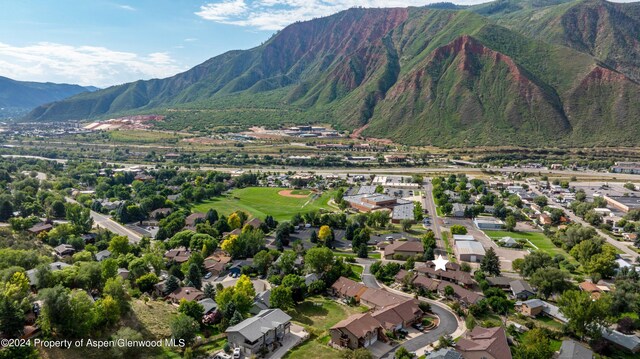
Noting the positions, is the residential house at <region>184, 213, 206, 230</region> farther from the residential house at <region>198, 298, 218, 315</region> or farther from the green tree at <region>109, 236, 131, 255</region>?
the residential house at <region>198, 298, 218, 315</region>

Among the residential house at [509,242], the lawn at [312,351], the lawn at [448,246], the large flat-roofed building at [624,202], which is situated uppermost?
the large flat-roofed building at [624,202]

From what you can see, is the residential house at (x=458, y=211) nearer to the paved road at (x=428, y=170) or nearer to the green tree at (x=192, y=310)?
the paved road at (x=428, y=170)

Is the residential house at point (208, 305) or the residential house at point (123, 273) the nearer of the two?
the residential house at point (208, 305)

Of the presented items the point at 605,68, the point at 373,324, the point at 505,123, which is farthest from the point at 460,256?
the point at 605,68

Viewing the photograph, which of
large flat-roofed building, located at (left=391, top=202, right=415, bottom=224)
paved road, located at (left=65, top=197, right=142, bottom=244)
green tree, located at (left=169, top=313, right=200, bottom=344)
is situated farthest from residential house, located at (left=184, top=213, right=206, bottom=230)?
green tree, located at (left=169, top=313, right=200, bottom=344)

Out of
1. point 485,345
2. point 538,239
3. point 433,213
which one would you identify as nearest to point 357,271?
point 485,345

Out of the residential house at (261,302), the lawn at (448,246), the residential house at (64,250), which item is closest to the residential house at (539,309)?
the lawn at (448,246)

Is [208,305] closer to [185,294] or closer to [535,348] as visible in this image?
[185,294]
